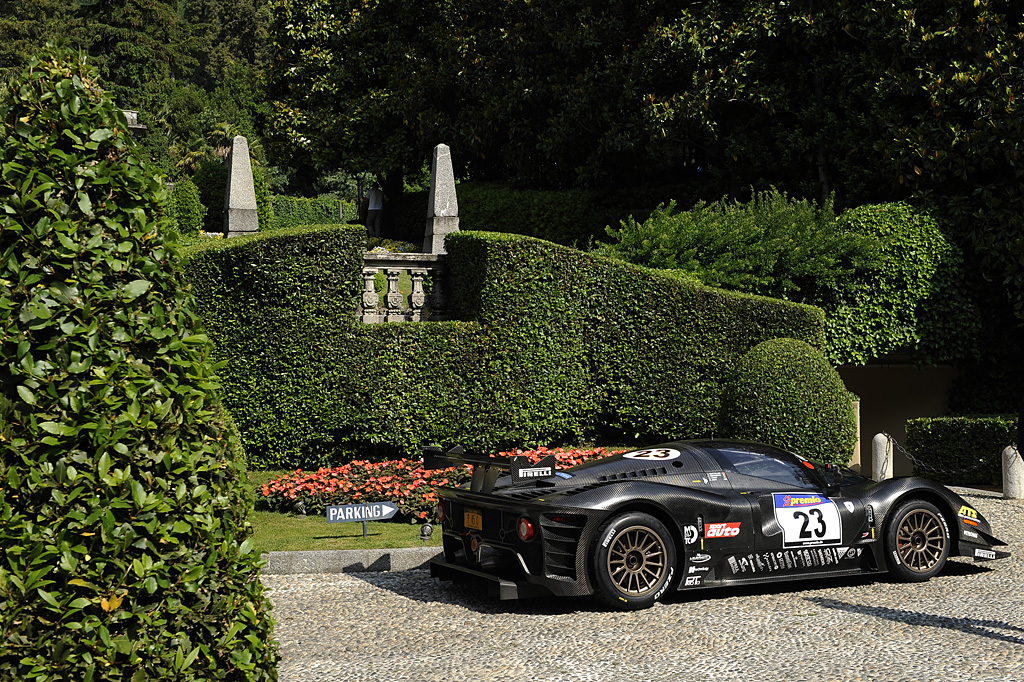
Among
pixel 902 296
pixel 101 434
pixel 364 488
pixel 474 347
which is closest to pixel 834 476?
pixel 364 488

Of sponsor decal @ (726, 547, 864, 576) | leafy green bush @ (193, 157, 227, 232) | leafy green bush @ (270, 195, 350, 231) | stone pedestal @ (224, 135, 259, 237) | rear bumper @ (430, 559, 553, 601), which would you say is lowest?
rear bumper @ (430, 559, 553, 601)

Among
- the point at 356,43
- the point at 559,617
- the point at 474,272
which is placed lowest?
the point at 559,617

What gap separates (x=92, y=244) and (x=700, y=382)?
11725 mm

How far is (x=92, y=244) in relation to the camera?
3119 mm

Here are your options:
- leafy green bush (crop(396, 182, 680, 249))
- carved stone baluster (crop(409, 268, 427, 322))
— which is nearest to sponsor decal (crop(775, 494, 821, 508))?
carved stone baluster (crop(409, 268, 427, 322))

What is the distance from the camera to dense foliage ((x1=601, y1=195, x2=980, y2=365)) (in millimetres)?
15695

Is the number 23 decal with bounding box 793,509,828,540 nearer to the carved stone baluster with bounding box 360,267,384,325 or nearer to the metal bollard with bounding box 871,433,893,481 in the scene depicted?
the carved stone baluster with bounding box 360,267,384,325

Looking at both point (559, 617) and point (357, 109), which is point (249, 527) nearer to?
point (559, 617)

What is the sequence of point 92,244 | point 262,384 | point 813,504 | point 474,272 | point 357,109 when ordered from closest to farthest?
point 92,244 → point 813,504 → point 262,384 → point 474,272 → point 357,109

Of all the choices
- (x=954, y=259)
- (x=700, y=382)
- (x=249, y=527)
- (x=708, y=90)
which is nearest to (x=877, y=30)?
(x=708, y=90)

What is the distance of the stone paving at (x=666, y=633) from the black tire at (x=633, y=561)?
0.14 m

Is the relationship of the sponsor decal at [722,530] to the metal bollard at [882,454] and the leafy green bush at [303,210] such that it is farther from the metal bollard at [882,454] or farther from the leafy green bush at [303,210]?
the leafy green bush at [303,210]

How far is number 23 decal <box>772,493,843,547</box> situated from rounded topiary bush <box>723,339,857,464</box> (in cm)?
516

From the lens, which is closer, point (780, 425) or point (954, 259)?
point (780, 425)
